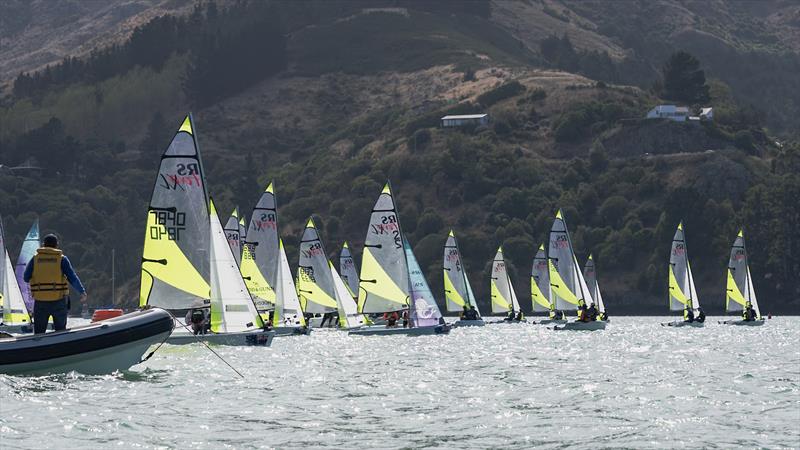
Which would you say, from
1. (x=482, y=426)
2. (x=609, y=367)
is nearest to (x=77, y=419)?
(x=482, y=426)

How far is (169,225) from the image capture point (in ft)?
137

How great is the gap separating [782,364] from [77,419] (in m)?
27.5

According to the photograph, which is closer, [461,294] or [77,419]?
[77,419]

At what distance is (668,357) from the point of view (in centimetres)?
4956

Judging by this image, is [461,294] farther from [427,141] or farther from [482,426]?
[427,141]

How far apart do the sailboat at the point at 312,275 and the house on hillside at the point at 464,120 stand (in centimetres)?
11904

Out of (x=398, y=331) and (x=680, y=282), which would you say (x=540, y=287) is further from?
(x=398, y=331)

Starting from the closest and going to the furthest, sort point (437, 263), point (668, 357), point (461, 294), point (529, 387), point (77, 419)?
point (77, 419), point (529, 387), point (668, 357), point (461, 294), point (437, 263)

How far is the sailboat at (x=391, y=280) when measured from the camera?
6656 cm

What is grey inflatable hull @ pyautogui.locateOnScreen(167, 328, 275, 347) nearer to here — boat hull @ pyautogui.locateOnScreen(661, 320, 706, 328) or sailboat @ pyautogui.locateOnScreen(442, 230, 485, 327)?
sailboat @ pyautogui.locateOnScreen(442, 230, 485, 327)


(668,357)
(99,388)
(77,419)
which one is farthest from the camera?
(668,357)

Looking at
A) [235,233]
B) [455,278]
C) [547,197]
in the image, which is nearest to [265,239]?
[235,233]

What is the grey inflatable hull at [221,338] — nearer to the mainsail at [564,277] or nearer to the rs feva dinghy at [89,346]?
the rs feva dinghy at [89,346]

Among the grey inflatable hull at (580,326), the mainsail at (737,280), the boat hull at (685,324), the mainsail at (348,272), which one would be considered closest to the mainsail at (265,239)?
the mainsail at (348,272)
